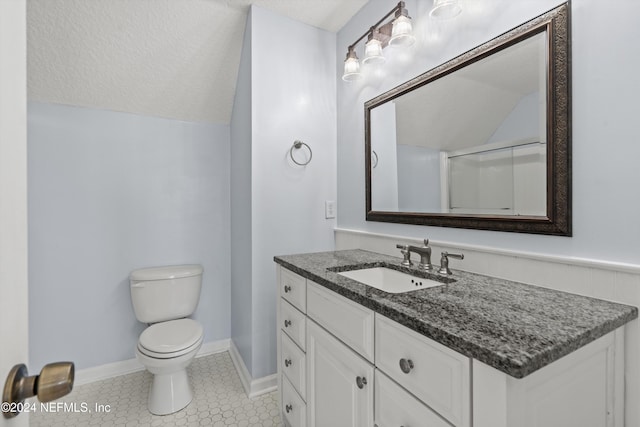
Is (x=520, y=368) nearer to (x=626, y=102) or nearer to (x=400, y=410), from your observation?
(x=400, y=410)

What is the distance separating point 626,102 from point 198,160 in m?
2.36

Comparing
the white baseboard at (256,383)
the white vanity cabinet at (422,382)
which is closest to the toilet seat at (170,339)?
the white baseboard at (256,383)

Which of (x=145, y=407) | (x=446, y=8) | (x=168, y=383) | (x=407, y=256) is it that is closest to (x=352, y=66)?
(x=446, y=8)

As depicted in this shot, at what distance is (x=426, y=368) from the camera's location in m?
0.75

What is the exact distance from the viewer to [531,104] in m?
1.07

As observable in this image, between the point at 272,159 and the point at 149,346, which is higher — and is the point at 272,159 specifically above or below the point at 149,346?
above

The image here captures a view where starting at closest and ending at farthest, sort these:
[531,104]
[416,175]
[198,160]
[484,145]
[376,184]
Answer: [531,104], [484,145], [416,175], [376,184], [198,160]

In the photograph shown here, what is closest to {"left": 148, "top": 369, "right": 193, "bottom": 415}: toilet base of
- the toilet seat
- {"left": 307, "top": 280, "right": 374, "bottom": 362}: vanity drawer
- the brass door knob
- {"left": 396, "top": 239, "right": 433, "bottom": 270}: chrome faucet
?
the toilet seat

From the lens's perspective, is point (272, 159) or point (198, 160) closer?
point (272, 159)

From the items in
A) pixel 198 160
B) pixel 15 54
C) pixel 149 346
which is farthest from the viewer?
pixel 198 160

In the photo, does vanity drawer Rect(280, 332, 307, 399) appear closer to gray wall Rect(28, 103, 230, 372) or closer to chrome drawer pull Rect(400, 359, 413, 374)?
chrome drawer pull Rect(400, 359, 413, 374)

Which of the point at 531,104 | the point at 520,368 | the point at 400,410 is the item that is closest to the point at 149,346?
the point at 400,410

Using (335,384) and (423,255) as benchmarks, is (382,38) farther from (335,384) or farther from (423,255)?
(335,384)

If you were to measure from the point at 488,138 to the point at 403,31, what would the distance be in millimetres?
645
